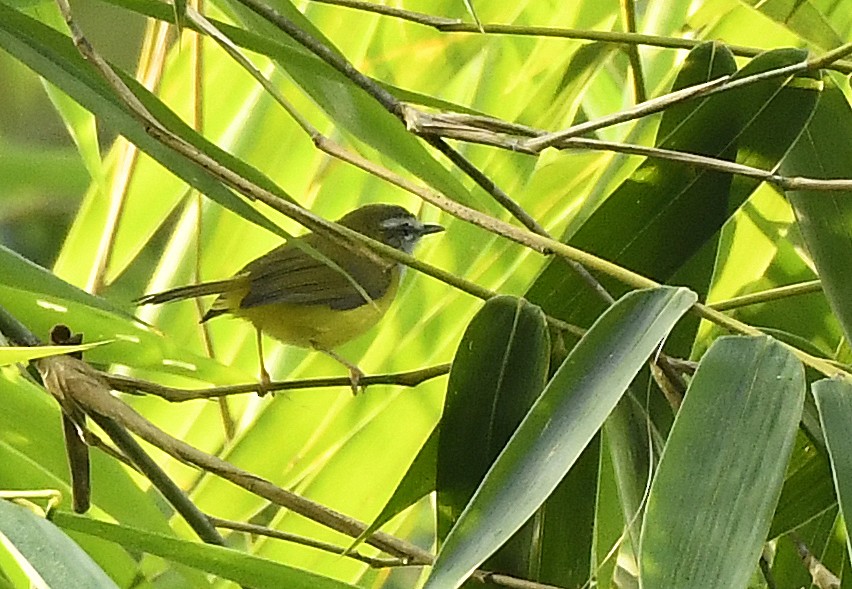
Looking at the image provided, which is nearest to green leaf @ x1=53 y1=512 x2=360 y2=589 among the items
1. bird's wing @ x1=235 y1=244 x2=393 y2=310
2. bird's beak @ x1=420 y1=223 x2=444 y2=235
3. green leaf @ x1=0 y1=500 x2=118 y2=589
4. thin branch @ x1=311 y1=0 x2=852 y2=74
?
green leaf @ x1=0 y1=500 x2=118 y2=589

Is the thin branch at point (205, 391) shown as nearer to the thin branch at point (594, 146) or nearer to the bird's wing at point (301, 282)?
the thin branch at point (594, 146)

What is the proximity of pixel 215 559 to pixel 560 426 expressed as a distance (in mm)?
169

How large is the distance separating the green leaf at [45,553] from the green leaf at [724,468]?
0.71ft

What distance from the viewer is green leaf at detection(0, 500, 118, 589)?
438mm

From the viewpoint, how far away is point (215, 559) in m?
0.55

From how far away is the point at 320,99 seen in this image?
717 mm

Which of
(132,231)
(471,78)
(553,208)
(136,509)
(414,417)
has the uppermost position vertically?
(471,78)

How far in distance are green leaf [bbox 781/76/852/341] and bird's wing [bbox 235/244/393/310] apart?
589 mm

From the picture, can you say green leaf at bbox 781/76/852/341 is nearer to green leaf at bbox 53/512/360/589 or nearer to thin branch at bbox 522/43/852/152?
thin branch at bbox 522/43/852/152

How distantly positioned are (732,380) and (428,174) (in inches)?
10.7

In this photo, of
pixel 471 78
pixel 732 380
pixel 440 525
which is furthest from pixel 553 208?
pixel 732 380

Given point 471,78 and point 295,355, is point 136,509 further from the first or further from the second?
point 295,355

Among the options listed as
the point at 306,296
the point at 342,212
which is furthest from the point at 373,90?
the point at 306,296

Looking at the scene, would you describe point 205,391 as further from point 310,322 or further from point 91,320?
point 310,322
